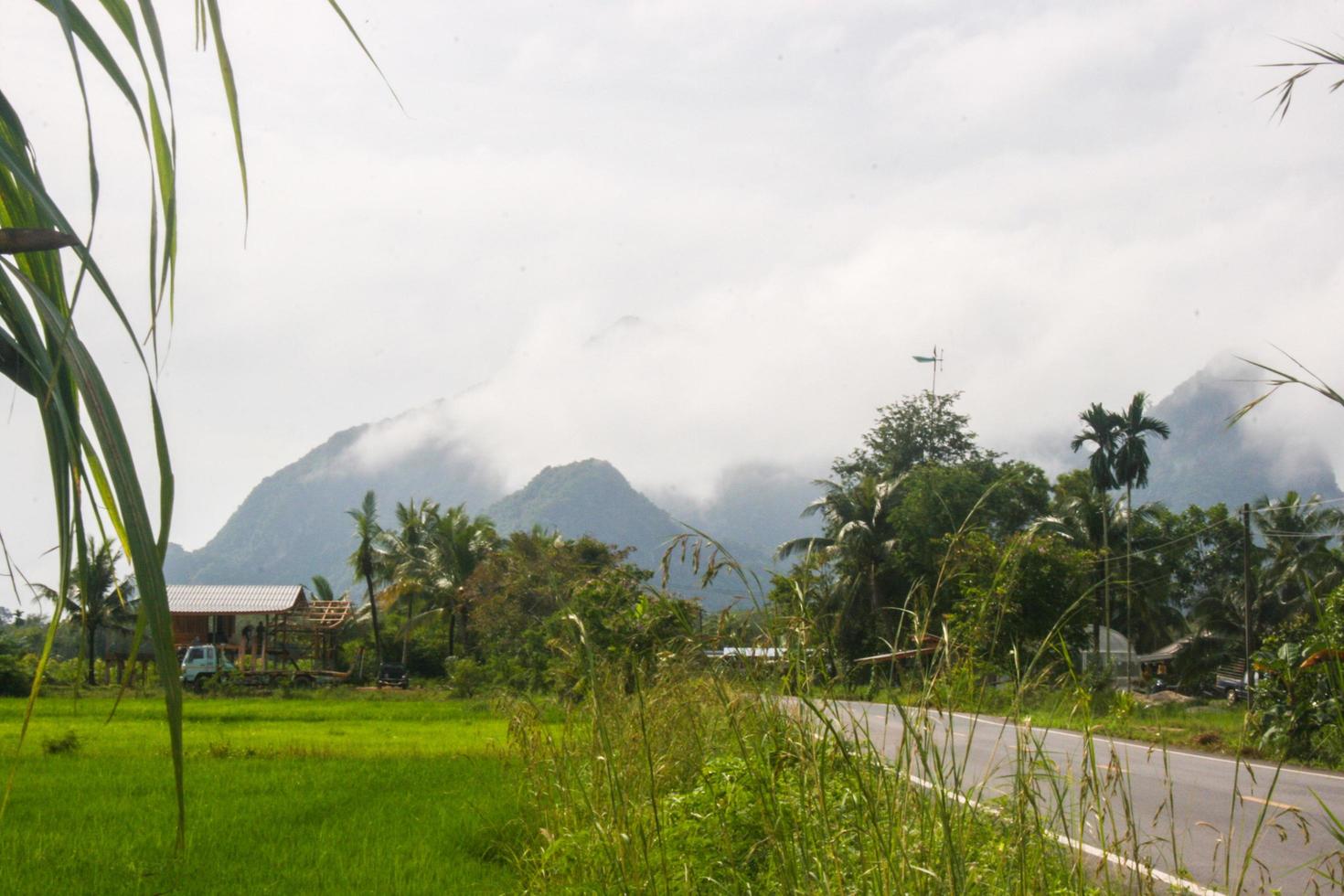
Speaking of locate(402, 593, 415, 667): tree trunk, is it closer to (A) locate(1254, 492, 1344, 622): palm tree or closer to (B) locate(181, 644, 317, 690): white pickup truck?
(B) locate(181, 644, 317, 690): white pickup truck

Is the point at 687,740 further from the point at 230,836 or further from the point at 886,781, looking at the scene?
the point at 230,836

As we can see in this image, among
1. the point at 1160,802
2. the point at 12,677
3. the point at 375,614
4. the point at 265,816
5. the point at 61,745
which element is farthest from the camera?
the point at 375,614

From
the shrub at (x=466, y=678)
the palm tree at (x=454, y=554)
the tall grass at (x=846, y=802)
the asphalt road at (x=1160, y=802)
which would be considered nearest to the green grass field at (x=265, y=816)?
the tall grass at (x=846, y=802)

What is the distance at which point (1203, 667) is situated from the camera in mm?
41531

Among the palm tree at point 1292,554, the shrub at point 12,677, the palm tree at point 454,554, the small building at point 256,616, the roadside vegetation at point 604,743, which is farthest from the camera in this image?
the palm tree at point 454,554

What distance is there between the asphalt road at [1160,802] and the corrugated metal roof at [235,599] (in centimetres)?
3008

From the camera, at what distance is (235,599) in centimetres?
3984

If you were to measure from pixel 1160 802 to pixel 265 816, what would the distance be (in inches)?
243

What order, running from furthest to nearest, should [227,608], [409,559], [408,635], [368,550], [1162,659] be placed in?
[1162,659], [409,559], [368,550], [408,635], [227,608]

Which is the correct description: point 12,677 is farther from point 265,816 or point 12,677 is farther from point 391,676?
point 265,816

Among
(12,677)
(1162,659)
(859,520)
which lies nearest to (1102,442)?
(859,520)

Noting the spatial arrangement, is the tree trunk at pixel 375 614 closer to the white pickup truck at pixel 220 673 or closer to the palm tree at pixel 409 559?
the palm tree at pixel 409 559

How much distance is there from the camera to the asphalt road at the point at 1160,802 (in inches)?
109

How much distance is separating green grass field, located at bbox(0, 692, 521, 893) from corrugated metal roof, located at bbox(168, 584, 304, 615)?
21421 mm
